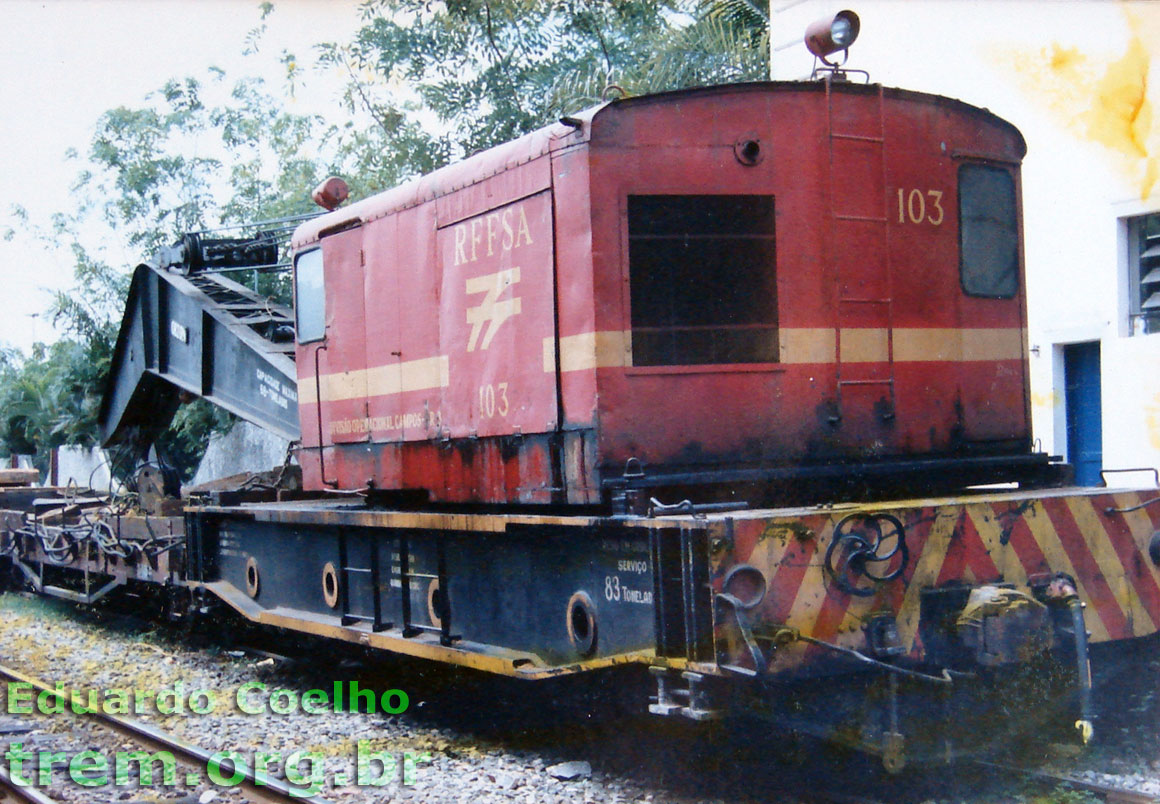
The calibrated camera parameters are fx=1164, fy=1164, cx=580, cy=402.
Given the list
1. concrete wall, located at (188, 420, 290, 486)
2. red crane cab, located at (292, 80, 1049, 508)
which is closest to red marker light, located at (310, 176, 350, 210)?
red crane cab, located at (292, 80, 1049, 508)

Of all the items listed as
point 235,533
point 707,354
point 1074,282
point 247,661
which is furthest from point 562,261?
point 1074,282

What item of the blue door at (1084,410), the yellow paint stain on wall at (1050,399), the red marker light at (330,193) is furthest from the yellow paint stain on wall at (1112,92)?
the red marker light at (330,193)

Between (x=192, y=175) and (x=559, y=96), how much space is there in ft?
36.6

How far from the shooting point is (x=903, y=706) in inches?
197

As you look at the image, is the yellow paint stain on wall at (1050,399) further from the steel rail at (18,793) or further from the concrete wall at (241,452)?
the concrete wall at (241,452)

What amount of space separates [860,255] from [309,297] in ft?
13.7

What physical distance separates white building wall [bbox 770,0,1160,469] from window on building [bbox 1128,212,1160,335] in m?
0.08

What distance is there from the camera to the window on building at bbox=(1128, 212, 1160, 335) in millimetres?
9492

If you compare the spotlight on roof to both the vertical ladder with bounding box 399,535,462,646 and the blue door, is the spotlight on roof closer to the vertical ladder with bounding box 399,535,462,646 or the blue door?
the vertical ladder with bounding box 399,535,462,646

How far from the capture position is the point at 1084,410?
10.4 metres

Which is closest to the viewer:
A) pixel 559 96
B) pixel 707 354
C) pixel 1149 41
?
pixel 707 354

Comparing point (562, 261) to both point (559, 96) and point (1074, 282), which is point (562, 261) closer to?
point (1074, 282)

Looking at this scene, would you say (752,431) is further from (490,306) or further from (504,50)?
(504,50)

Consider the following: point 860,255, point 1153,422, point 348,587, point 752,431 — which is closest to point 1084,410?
point 1153,422
